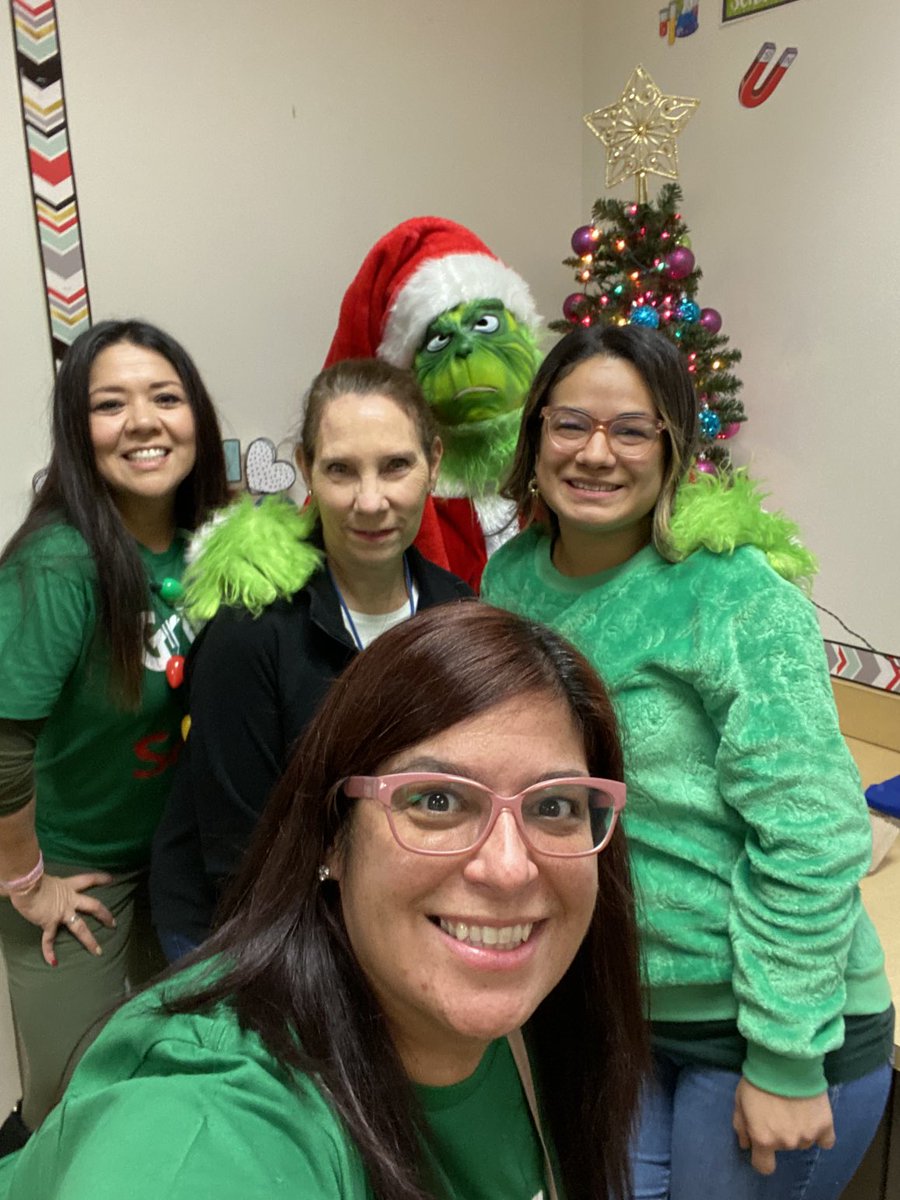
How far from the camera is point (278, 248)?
2.65 m

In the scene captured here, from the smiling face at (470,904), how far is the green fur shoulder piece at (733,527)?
449 millimetres

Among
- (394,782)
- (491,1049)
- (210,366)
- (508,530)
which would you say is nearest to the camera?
(394,782)

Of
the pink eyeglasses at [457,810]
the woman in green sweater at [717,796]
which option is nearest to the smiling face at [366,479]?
the woman in green sweater at [717,796]

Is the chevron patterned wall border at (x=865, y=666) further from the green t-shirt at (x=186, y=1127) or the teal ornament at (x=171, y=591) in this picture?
the green t-shirt at (x=186, y=1127)

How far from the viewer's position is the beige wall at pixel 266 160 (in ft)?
7.68

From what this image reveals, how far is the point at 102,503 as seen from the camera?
1460 millimetres

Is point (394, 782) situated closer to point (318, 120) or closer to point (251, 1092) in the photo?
point (251, 1092)

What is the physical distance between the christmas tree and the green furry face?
2.08 feet

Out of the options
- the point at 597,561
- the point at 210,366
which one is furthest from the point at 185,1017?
the point at 210,366

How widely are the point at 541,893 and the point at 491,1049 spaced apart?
0.21 m

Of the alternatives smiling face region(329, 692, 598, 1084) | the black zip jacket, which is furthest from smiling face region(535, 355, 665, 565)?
smiling face region(329, 692, 598, 1084)

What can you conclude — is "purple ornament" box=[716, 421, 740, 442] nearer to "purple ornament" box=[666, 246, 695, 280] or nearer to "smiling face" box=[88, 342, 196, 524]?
"purple ornament" box=[666, 246, 695, 280]

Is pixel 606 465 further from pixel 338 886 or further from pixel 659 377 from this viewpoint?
pixel 338 886

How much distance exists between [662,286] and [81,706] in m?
1.95
